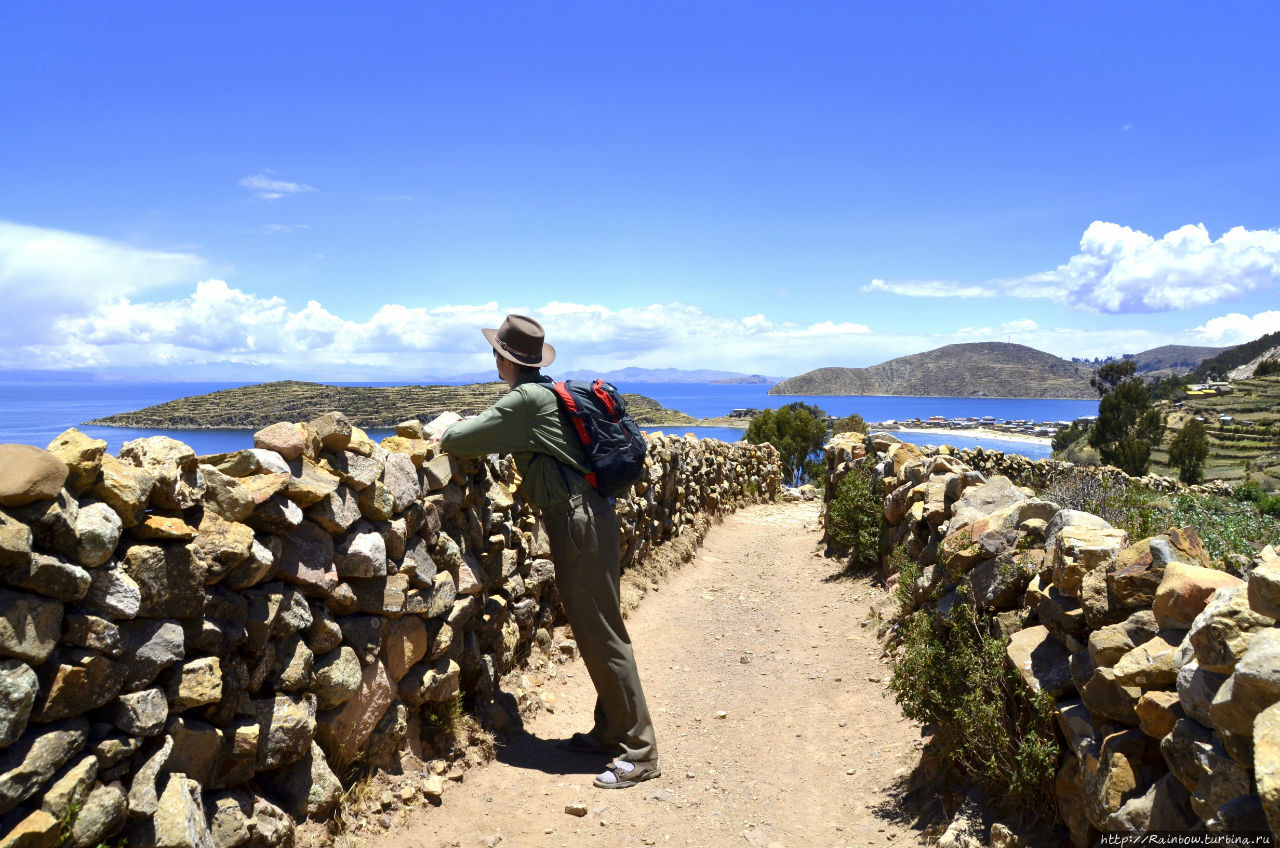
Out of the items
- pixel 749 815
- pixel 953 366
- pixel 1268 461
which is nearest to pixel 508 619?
pixel 749 815

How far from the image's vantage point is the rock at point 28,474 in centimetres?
249

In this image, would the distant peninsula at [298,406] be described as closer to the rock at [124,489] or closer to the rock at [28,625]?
the rock at [124,489]

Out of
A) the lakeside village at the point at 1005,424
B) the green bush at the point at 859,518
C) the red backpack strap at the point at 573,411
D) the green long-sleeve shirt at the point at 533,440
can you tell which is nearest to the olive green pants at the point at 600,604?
the green long-sleeve shirt at the point at 533,440

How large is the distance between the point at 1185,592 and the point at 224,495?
148 inches

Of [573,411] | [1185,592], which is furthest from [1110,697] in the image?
[573,411]

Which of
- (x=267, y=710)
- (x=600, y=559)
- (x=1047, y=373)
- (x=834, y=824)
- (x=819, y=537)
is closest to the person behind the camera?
(x=267, y=710)

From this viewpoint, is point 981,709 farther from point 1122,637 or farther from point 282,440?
point 282,440

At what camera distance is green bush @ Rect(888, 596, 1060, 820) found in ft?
11.5

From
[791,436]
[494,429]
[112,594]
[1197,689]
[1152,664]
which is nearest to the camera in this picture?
[1197,689]

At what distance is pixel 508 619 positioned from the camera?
230 inches

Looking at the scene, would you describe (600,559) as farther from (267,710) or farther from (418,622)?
(267,710)

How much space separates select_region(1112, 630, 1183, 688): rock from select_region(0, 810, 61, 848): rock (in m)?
3.66

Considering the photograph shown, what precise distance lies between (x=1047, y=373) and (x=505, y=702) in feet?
611

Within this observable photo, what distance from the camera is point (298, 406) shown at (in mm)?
9344
